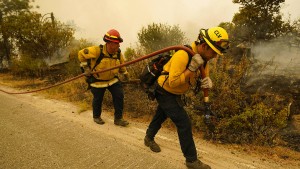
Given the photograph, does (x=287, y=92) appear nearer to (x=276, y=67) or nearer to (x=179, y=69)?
(x=276, y=67)

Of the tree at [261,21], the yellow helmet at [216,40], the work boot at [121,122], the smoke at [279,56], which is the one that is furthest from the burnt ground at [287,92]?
the tree at [261,21]

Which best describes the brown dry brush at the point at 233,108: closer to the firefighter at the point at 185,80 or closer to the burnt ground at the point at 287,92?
the burnt ground at the point at 287,92

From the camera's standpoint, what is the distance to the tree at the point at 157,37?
10.8m

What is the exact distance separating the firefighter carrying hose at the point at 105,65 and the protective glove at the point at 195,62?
195 centimetres

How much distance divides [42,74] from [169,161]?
923 centimetres

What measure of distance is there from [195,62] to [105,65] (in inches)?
91.7

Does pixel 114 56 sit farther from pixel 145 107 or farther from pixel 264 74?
pixel 264 74

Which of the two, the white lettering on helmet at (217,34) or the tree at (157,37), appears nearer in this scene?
the white lettering on helmet at (217,34)

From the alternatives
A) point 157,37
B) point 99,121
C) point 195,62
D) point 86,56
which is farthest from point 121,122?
point 157,37

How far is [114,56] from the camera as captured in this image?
5.08 m

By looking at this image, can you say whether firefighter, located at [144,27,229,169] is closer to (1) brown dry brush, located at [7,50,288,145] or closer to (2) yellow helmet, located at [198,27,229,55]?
(2) yellow helmet, located at [198,27,229,55]

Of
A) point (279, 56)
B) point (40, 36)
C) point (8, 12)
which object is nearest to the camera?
point (279, 56)

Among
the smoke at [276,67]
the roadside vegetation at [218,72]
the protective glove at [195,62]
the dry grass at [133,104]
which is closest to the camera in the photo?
the protective glove at [195,62]

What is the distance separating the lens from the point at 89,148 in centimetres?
438
